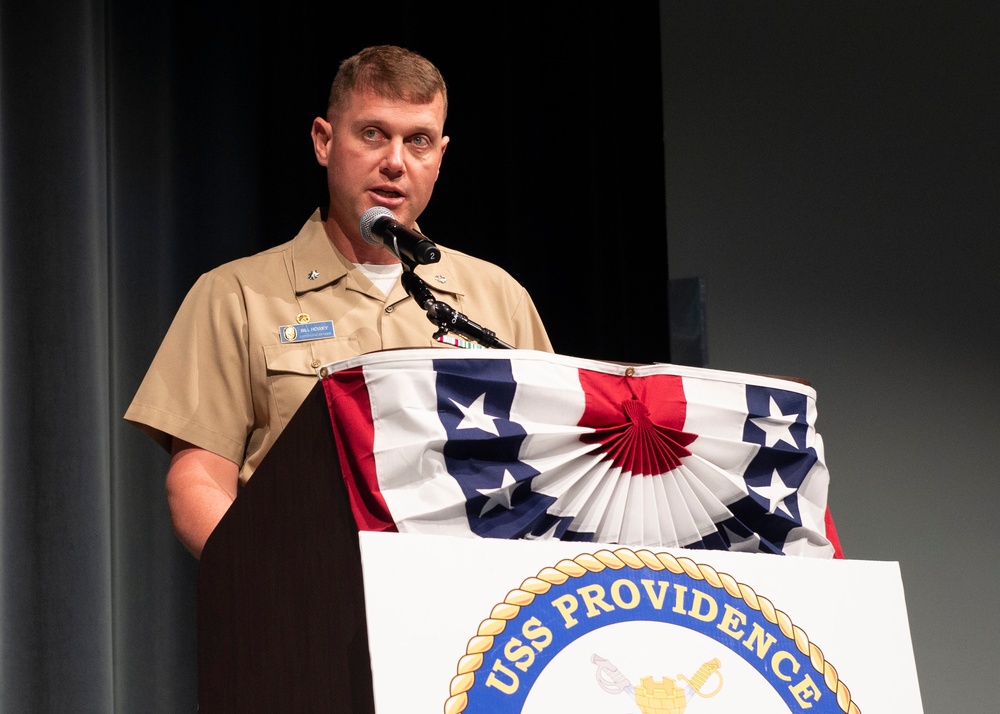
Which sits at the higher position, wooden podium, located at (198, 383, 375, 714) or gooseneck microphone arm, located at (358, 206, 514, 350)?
gooseneck microphone arm, located at (358, 206, 514, 350)

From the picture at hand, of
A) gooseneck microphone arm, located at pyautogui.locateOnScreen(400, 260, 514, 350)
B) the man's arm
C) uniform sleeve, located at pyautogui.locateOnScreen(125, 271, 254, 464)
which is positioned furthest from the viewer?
uniform sleeve, located at pyautogui.locateOnScreen(125, 271, 254, 464)

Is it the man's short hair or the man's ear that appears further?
the man's ear

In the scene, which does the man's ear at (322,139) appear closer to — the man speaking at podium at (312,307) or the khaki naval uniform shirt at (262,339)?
the man speaking at podium at (312,307)

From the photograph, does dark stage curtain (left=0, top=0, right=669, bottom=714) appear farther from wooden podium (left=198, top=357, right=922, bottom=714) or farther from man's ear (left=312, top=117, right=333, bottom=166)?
wooden podium (left=198, top=357, right=922, bottom=714)

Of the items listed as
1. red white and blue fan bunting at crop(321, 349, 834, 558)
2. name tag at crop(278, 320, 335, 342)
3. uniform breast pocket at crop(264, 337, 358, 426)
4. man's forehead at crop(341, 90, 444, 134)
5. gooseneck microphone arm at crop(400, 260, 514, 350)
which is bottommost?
red white and blue fan bunting at crop(321, 349, 834, 558)

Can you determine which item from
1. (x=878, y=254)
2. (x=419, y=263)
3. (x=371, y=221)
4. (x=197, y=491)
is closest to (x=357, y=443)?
(x=419, y=263)

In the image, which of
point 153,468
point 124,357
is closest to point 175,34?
point 124,357

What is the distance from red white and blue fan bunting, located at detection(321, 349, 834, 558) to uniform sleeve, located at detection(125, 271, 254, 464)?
25.9 inches

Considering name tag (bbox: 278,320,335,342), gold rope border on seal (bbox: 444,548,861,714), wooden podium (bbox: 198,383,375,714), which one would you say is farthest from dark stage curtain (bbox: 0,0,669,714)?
gold rope border on seal (bbox: 444,548,861,714)

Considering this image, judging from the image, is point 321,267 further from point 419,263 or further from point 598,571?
point 598,571

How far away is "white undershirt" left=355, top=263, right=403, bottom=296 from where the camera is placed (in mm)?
1826

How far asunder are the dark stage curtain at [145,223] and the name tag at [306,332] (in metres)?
0.76

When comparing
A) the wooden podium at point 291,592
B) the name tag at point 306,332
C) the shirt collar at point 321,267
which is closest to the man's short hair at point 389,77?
the shirt collar at point 321,267

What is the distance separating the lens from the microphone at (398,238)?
123 cm
